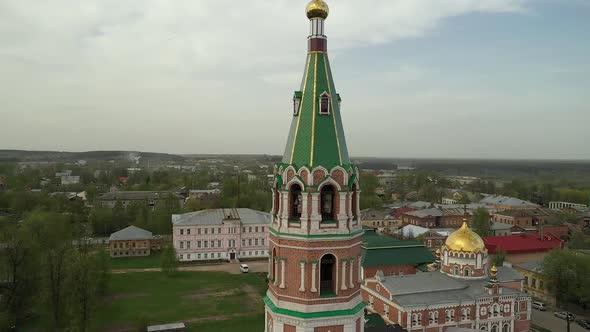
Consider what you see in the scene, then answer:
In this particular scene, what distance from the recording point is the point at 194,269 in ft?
177

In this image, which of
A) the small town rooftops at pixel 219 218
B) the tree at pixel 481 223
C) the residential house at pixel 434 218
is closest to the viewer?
the small town rooftops at pixel 219 218

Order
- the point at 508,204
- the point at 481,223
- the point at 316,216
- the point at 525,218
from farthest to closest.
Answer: the point at 508,204
the point at 525,218
the point at 481,223
the point at 316,216

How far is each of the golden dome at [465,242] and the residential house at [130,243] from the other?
43.9 m

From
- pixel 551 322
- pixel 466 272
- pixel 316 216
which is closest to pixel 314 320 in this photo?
pixel 316 216

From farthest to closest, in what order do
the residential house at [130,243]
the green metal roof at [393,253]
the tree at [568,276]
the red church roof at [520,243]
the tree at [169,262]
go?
the residential house at [130,243]
the red church roof at [520,243]
the tree at [169,262]
the green metal roof at [393,253]
the tree at [568,276]

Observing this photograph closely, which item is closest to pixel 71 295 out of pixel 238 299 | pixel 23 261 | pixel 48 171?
pixel 23 261

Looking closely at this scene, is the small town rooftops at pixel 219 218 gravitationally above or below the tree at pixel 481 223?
above

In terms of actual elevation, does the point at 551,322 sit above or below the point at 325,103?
below

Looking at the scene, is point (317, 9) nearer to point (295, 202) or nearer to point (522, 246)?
point (295, 202)

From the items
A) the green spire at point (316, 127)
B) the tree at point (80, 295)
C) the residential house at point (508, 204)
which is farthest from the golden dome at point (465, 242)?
the residential house at point (508, 204)

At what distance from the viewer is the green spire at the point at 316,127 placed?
1303 centimetres

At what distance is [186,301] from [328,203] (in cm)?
3201

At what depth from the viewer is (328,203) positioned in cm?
1360

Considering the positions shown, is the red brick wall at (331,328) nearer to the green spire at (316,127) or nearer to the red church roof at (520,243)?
the green spire at (316,127)
